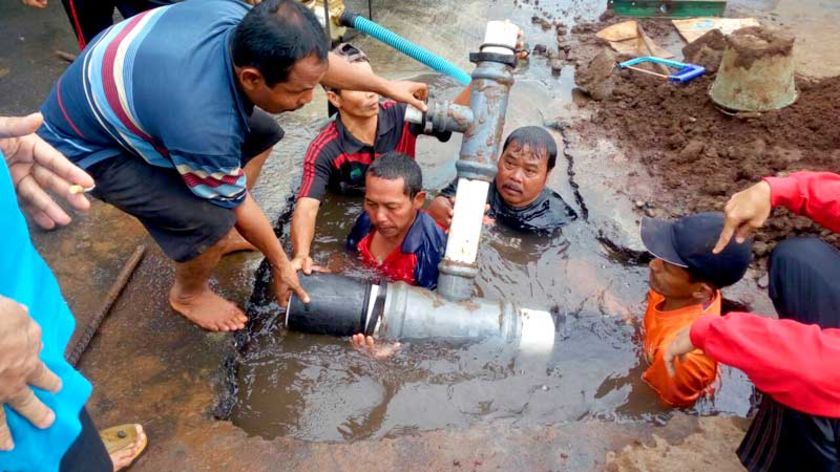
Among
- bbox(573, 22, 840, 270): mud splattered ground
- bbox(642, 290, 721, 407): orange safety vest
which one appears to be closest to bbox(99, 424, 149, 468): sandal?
bbox(642, 290, 721, 407): orange safety vest

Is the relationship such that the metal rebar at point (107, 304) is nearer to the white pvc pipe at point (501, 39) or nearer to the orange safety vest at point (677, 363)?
the white pvc pipe at point (501, 39)

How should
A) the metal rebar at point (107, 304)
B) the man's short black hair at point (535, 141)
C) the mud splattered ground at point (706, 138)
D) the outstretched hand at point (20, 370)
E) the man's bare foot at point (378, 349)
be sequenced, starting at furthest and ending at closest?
the mud splattered ground at point (706, 138) < the man's short black hair at point (535, 141) < the man's bare foot at point (378, 349) < the metal rebar at point (107, 304) < the outstretched hand at point (20, 370)

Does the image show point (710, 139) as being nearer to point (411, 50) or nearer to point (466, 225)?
point (411, 50)

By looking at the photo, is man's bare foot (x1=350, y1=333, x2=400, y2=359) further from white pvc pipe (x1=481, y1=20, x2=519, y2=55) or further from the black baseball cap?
white pvc pipe (x1=481, y1=20, x2=519, y2=55)

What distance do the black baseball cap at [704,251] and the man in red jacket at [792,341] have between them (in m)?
0.22

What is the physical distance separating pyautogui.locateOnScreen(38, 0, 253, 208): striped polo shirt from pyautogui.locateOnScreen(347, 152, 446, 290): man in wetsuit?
76 centimetres

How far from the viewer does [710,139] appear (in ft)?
14.3

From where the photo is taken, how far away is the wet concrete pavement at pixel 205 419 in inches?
87.8

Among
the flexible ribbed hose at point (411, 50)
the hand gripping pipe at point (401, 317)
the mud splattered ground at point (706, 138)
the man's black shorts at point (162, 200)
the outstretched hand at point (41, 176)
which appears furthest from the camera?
the flexible ribbed hose at point (411, 50)

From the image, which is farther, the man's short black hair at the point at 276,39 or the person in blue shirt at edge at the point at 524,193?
the person in blue shirt at edge at the point at 524,193

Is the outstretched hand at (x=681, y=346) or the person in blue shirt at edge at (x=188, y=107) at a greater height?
the person in blue shirt at edge at (x=188, y=107)

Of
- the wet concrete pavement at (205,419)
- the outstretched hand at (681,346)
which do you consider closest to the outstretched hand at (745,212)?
the outstretched hand at (681,346)

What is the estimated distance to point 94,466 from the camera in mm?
1621

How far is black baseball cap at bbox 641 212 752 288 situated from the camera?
8.25 feet
